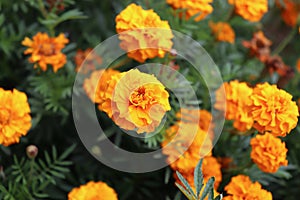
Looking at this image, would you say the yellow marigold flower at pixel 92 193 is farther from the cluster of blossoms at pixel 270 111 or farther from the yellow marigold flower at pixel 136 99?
the cluster of blossoms at pixel 270 111

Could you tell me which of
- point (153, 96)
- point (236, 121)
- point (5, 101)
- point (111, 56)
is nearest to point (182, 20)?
point (111, 56)

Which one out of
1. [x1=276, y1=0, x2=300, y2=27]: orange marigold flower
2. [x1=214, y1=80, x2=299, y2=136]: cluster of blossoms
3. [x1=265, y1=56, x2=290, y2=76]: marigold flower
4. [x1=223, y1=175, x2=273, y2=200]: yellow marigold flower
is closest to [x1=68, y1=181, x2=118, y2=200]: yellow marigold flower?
[x1=223, y1=175, x2=273, y2=200]: yellow marigold flower

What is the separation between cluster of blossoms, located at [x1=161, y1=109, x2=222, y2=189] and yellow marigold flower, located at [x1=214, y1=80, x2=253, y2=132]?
0.34 ft

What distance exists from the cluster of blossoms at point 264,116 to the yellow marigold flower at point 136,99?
0.26m

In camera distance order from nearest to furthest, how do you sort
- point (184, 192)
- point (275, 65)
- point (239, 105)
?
1. point (184, 192)
2. point (239, 105)
3. point (275, 65)

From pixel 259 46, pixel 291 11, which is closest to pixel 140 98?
pixel 259 46

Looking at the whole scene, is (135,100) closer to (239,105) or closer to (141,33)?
(141,33)

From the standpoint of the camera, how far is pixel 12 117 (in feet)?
4.02

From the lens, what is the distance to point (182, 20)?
150 centimetres

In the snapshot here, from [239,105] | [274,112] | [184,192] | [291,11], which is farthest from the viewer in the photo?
[291,11]

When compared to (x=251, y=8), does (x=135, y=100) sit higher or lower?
lower

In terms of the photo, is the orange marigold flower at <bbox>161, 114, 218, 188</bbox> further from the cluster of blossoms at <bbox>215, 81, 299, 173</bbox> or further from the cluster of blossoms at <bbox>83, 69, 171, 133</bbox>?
the cluster of blossoms at <bbox>83, 69, 171, 133</bbox>

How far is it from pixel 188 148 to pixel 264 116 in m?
0.27

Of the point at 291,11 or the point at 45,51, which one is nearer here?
the point at 45,51
